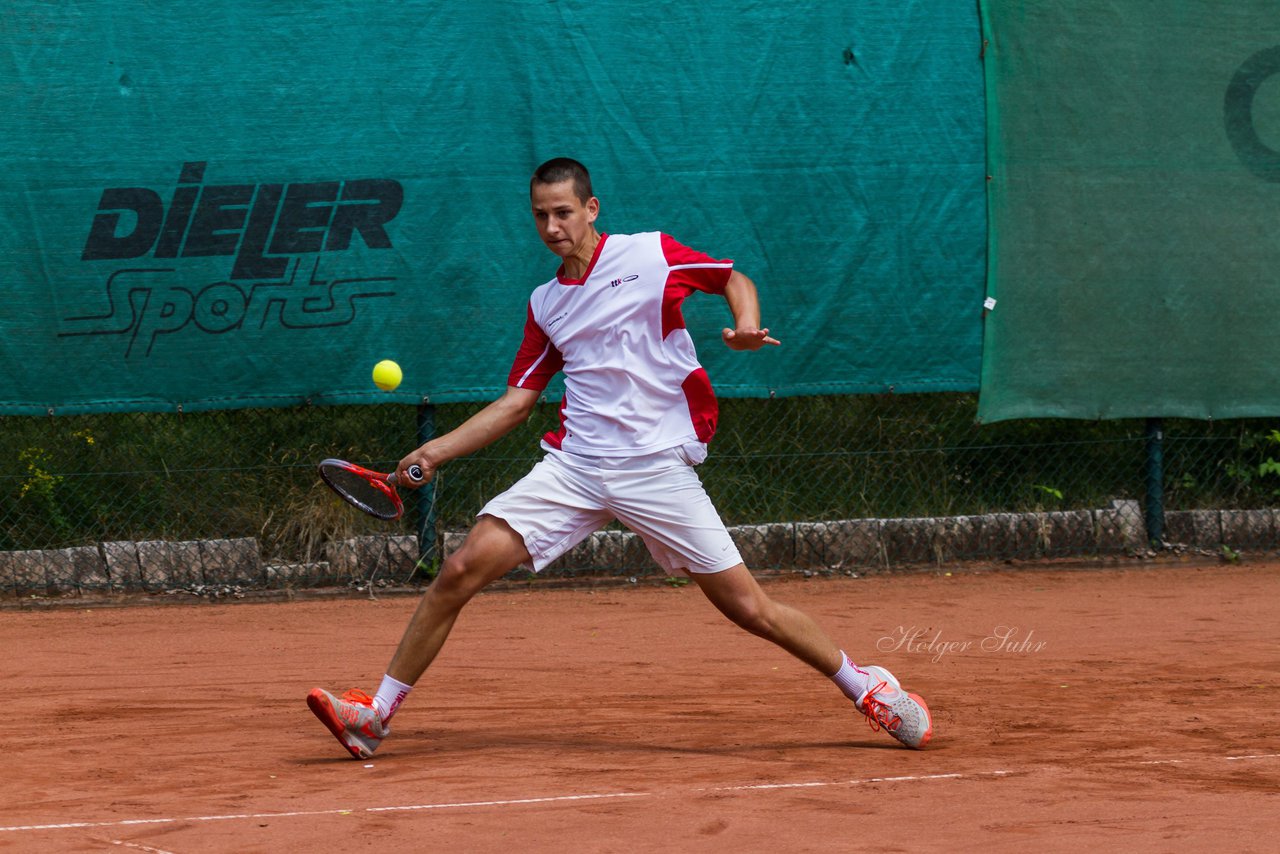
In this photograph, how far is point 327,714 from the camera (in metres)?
4.19

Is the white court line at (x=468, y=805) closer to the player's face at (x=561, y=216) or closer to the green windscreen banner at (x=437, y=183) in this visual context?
the player's face at (x=561, y=216)

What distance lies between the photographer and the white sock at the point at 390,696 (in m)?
4.33

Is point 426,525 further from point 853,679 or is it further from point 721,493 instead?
point 853,679

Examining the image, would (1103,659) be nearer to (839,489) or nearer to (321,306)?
(839,489)

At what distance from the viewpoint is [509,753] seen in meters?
4.43

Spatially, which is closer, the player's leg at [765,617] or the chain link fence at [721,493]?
the player's leg at [765,617]

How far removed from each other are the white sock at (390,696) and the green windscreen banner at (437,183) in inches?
116

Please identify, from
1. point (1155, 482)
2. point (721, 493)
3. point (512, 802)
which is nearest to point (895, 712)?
point (512, 802)

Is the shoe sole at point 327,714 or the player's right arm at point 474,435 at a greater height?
the player's right arm at point 474,435

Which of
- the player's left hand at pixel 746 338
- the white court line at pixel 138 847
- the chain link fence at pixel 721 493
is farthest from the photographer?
the chain link fence at pixel 721 493

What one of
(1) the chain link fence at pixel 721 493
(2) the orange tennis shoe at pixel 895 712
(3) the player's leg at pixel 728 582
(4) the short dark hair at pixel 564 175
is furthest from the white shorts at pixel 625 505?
(1) the chain link fence at pixel 721 493

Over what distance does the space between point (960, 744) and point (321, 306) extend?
3.86 m

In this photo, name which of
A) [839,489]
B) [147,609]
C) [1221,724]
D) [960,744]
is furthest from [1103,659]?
[147,609]

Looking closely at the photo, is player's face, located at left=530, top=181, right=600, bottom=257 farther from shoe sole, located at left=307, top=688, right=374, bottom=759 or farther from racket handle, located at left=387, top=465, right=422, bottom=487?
shoe sole, located at left=307, top=688, right=374, bottom=759
